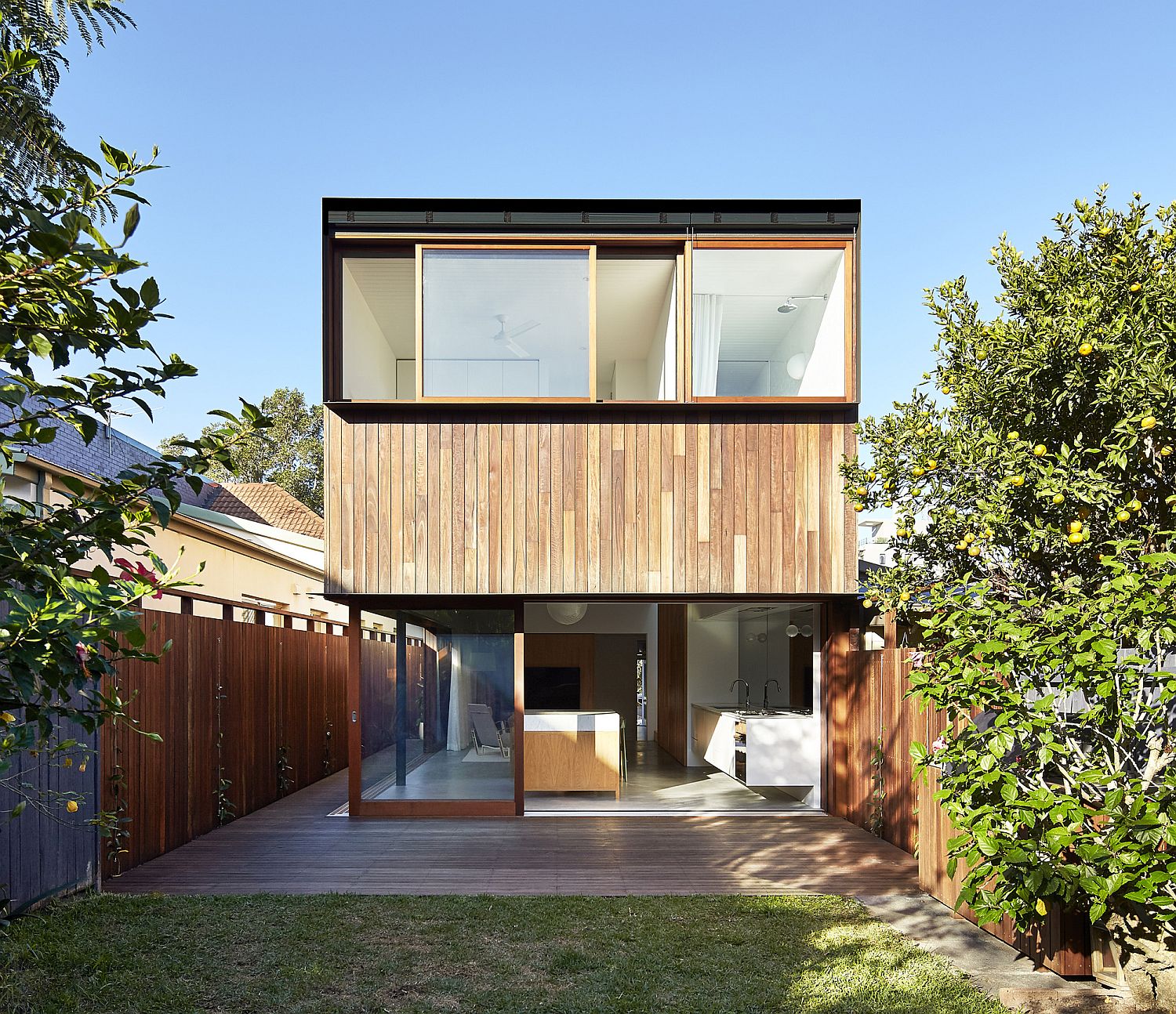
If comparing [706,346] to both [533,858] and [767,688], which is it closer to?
[533,858]

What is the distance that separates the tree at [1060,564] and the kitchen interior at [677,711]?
466 cm

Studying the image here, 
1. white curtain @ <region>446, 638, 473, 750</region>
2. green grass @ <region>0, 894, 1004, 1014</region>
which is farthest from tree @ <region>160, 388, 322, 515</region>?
green grass @ <region>0, 894, 1004, 1014</region>

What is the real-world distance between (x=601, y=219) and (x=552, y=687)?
808 cm

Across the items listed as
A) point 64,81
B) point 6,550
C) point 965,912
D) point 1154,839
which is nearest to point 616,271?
point 965,912

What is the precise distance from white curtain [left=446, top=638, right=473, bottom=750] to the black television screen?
5.42 meters

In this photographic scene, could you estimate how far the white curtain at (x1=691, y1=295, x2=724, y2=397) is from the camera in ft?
30.5

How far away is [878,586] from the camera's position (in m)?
5.97

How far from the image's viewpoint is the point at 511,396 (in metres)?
9.24

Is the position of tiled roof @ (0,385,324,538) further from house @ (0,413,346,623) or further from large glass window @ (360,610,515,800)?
large glass window @ (360,610,515,800)

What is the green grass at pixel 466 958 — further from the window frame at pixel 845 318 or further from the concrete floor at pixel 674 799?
the window frame at pixel 845 318

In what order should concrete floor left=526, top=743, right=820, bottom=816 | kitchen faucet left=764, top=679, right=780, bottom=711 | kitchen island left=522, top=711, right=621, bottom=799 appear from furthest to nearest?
1. kitchen faucet left=764, top=679, right=780, bottom=711
2. kitchen island left=522, top=711, right=621, bottom=799
3. concrete floor left=526, top=743, right=820, bottom=816

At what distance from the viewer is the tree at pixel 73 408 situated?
232cm

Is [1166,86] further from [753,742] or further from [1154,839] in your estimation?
[1154,839]

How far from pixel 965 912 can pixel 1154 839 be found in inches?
92.2
